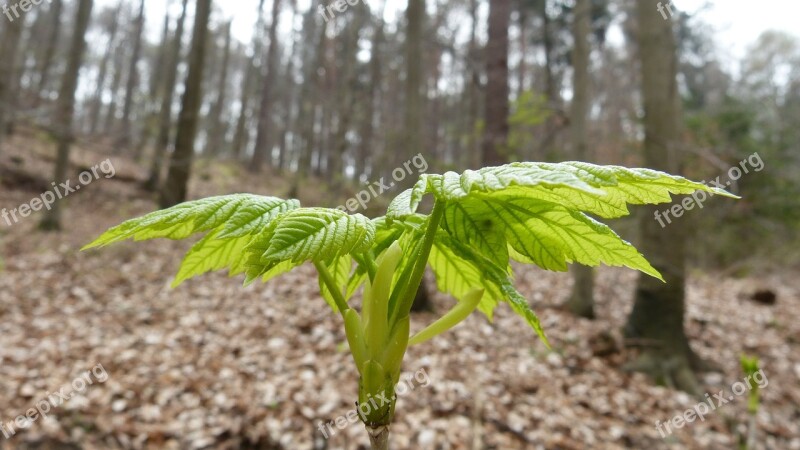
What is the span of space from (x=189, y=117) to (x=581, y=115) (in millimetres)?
6532

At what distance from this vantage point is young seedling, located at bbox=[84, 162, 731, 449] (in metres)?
0.52

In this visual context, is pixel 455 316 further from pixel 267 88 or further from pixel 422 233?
pixel 267 88

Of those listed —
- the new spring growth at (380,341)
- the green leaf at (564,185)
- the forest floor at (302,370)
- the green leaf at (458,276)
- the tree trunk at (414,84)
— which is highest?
the tree trunk at (414,84)

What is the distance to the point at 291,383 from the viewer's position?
354 centimetres

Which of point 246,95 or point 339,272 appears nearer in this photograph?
point 339,272

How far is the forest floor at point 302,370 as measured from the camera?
9.87 feet

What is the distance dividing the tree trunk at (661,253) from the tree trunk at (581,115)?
0.72 metres

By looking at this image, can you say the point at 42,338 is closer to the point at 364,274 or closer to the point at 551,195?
the point at 364,274

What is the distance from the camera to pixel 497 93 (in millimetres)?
5684

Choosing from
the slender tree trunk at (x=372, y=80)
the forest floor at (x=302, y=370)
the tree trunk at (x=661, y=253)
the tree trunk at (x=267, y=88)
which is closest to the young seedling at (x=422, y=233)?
the forest floor at (x=302, y=370)

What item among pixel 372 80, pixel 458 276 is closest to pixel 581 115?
pixel 458 276

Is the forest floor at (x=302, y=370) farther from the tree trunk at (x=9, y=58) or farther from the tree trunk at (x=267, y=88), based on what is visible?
the tree trunk at (x=267, y=88)

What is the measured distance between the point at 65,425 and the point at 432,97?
67.9ft

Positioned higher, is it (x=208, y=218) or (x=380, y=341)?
(x=208, y=218)
